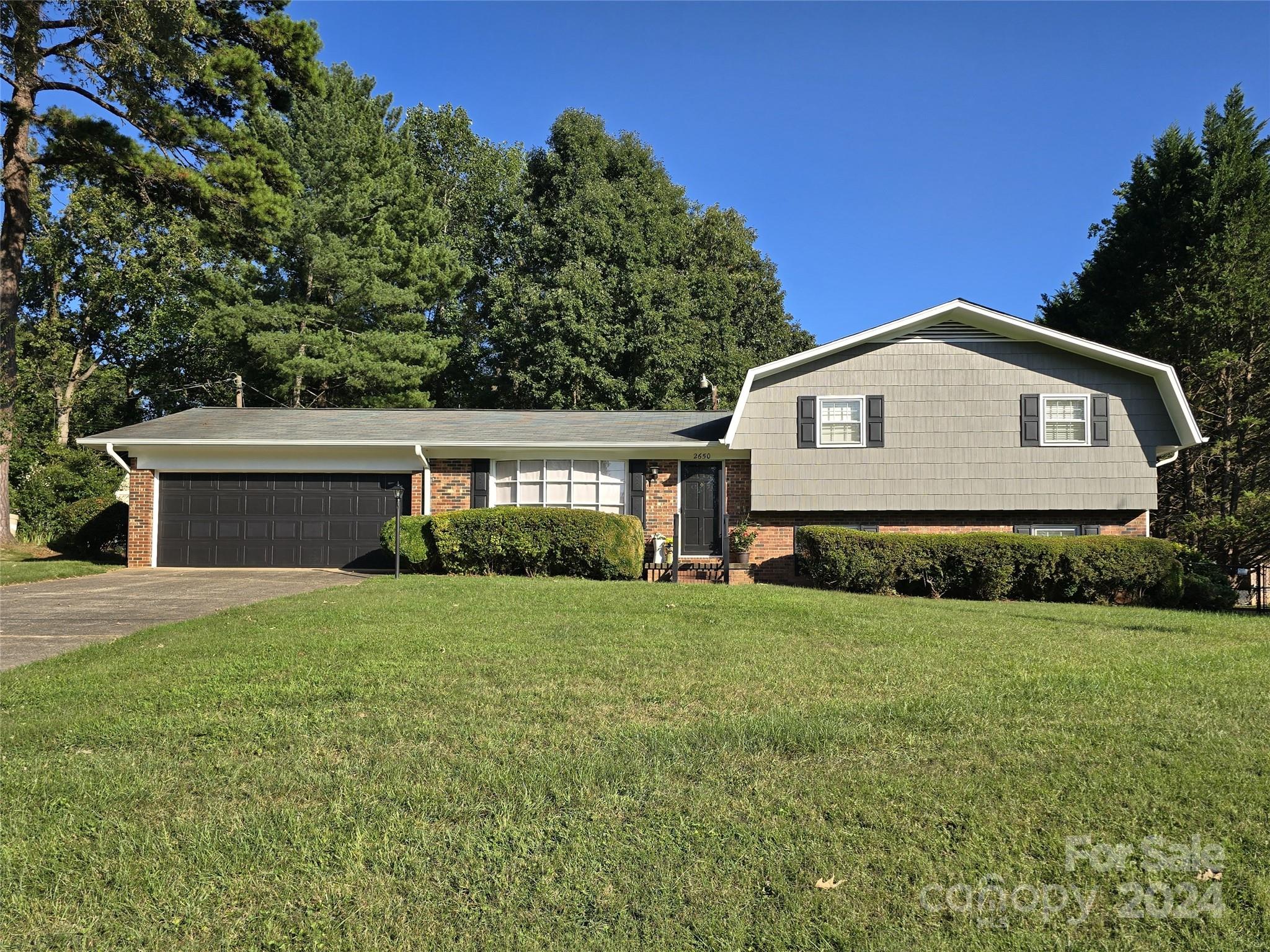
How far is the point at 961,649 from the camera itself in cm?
703

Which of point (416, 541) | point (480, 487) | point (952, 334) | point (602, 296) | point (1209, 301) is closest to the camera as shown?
point (416, 541)

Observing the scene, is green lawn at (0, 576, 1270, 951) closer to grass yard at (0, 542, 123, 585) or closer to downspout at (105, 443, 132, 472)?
grass yard at (0, 542, 123, 585)

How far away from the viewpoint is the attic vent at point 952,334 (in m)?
14.9

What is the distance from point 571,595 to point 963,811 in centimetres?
697

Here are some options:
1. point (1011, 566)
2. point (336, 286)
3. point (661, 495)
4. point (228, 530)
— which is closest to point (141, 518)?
point (228, 530)

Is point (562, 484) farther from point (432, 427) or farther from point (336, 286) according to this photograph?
point (336, 286)

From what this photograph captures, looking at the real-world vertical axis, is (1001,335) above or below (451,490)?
above

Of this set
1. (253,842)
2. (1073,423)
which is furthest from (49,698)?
(1073,423)

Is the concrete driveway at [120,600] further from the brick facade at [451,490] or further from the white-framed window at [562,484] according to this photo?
the white-framed window at [562,484]

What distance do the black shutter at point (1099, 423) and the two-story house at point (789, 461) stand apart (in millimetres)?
24

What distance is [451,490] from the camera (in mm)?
15414

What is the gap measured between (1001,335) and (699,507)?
6232 millimetres

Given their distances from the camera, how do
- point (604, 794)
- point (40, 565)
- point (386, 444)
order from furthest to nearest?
point (386, 444), point (40, 565), point (604, 794)

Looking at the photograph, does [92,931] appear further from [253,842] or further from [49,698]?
[49,698]
